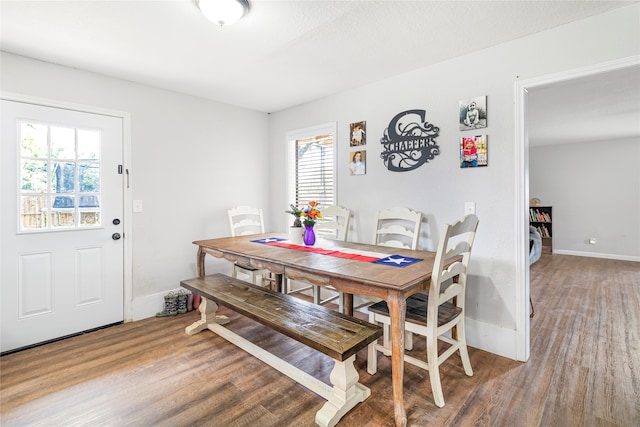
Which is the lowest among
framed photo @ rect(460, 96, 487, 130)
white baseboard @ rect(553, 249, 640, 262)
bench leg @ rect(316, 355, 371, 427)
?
bench leg @ rect(316, 355, 371, 427)

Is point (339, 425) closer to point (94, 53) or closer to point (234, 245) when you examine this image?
point (234, 245)

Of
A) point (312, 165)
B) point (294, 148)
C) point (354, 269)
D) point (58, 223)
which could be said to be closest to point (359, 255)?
point (354, 269)

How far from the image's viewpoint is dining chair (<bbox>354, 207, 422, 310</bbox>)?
2.71 meters

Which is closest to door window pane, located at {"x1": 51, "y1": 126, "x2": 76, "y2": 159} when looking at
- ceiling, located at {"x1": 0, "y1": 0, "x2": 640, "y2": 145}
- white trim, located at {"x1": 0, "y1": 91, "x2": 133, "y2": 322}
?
white trim, located at {"x1": 0, "y1": 91, "x2": 133, "y2": 322}

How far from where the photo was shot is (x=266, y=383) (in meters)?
2.00

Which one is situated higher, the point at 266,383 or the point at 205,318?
the point at 205,318

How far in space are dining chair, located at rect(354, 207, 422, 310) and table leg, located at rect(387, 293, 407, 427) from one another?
1.07m

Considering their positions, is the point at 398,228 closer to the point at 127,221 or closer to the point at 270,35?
the point at 270,35

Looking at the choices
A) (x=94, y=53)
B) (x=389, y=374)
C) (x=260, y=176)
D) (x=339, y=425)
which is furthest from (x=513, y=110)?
(x=94, y=53)

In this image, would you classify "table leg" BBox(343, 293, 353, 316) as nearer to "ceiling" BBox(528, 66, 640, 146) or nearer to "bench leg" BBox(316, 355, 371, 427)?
"bench leg" BBox(316, 355, 371, 427)

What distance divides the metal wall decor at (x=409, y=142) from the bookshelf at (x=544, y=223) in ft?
18.6

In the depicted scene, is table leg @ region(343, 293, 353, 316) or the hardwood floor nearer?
the hardwood floor

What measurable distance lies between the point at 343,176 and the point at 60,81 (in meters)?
2.68

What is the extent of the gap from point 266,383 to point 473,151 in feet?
7.49
